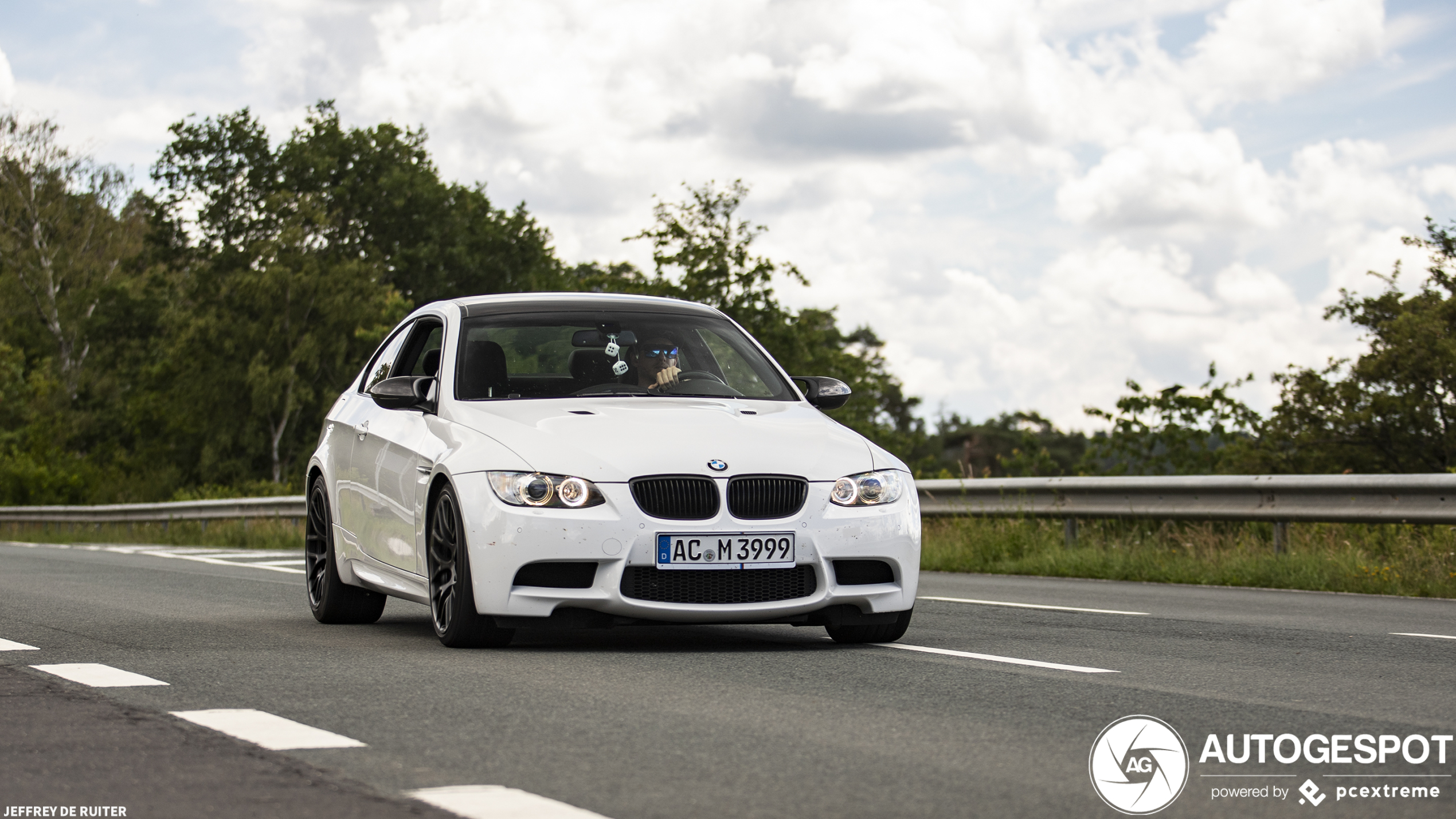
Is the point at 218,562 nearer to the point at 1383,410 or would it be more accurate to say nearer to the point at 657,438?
the point at 657,438

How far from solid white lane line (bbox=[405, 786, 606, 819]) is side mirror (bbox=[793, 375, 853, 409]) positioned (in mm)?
4706

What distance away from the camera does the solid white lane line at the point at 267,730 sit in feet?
16.6

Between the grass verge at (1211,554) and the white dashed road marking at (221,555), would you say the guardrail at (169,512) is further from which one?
the grass verge at (1211,554)

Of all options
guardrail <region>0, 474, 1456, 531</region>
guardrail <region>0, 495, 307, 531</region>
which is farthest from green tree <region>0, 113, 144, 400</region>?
guardrail <region>0, 474, 1456, 531</region>

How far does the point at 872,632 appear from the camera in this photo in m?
8.00

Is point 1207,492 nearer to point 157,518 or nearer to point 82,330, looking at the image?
point 157,518

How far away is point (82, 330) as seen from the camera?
71312 mm

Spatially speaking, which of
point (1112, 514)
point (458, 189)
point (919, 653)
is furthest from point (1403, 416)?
point (458, 189)

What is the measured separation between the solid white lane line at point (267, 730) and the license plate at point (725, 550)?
6.79 ft

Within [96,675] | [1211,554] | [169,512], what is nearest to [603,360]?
[96,675]

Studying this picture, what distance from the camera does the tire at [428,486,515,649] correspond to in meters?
7.57

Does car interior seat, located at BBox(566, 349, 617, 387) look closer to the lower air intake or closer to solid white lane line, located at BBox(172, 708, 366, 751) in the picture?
the lower air intake

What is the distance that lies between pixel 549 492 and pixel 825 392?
6.63 feet

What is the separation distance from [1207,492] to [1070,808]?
1108 cm
